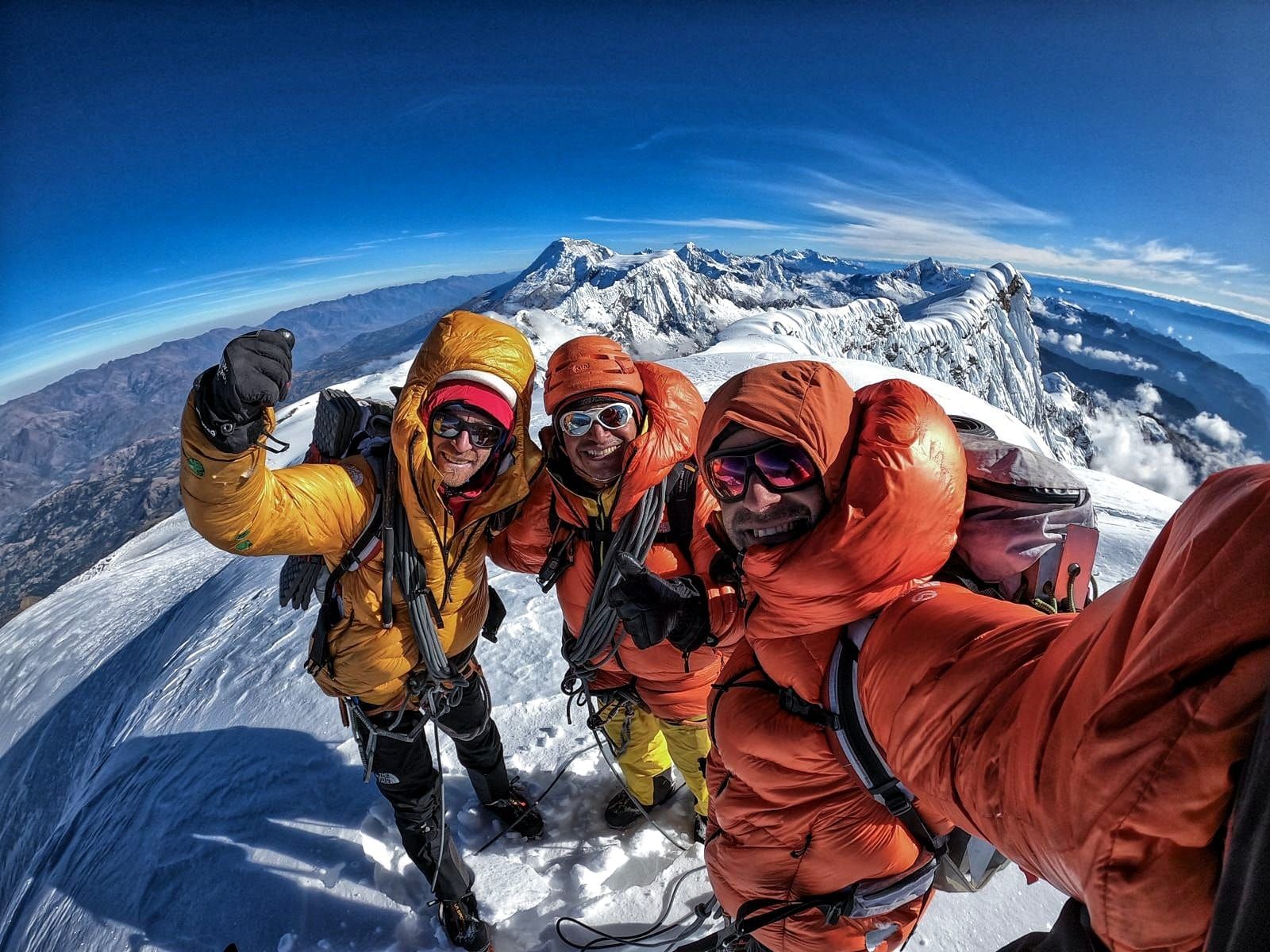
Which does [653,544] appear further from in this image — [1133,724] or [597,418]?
[1133,724]

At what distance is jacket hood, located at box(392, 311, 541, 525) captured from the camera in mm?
2320

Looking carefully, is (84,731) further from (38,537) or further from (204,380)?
(38,537)

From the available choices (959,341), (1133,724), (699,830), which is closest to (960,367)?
(959,341)

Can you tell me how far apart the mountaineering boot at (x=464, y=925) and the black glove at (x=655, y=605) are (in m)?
1.70

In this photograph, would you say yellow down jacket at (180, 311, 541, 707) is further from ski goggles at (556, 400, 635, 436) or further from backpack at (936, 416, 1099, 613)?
backpack at (936, 416, 1099, 613)

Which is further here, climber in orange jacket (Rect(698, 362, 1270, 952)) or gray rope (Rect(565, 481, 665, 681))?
gray rope (Rect(565, 481, 665, 681))

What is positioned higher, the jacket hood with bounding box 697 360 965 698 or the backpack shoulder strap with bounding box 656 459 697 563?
the jacket hood with bounding box 697 360 965 698

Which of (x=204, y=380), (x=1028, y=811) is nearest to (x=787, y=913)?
(x=1028, y=811)

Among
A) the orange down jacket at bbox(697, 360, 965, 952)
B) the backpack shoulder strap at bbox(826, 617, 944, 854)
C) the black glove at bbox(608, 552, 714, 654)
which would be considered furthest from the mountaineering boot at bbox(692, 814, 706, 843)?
the backpack shoulder strap at bbox(826, 617, 944, 854)

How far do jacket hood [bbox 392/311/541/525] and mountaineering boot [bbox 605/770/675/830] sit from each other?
2.01 meters

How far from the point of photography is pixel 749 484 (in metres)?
1.47

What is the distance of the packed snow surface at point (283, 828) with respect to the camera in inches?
105

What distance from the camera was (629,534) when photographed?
231 cm

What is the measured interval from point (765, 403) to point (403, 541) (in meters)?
1.74
